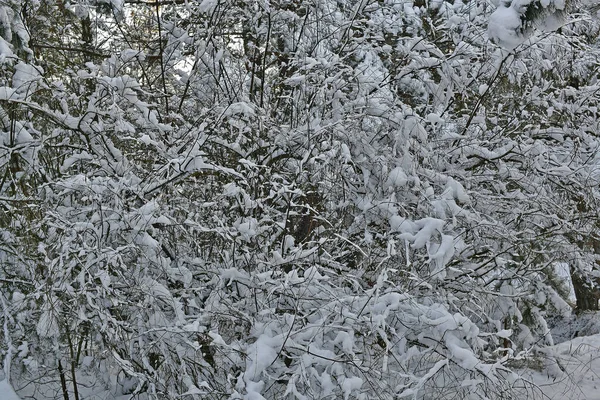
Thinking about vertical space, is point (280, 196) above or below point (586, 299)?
above

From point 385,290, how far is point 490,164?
1.86m

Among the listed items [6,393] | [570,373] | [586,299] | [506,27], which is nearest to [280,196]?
[506,27]

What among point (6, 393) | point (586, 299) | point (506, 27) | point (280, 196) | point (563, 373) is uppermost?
point (506, 27)

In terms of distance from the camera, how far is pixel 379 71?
200 inches

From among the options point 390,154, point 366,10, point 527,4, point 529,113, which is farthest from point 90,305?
point 529,113

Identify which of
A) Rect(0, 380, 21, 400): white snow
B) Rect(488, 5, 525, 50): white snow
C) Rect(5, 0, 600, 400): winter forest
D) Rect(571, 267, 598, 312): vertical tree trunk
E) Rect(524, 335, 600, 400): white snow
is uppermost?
Rect(488, 5, 525, 50): white snow

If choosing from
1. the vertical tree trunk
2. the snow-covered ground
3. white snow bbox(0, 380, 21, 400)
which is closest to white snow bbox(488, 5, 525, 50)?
the snow-covered ground

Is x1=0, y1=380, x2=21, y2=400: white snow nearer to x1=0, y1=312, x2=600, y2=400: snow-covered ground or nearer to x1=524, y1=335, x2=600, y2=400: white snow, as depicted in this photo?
x1=0, y1=312, x2=600, y2=400: snow-covered ground

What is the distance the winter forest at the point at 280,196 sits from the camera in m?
3.54

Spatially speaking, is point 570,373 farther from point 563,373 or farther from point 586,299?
point 586,299

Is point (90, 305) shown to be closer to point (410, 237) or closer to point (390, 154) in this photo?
point (410, 237)

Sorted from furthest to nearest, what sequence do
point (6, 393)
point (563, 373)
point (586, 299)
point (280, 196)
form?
point (586, 299)
point (563, 373)
point (280, 196)
point (6, 393)

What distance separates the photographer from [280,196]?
165 inches

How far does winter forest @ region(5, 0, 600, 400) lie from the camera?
3.54 m
